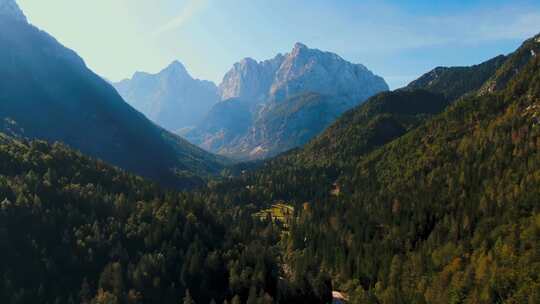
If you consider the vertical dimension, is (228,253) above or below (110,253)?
below

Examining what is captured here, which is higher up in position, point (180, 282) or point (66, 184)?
point (66, 184)

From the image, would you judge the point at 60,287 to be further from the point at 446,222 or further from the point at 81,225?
the point at 446,222

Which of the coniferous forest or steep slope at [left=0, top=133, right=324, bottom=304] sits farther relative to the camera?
steep slope at [left=0, top=133, right=324, bottom=304]

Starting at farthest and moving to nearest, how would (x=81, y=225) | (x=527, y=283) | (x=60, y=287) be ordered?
(x=81, y=225), (x=60, y=287), (x=527, y=283)

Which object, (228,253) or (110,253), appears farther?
(228,253)

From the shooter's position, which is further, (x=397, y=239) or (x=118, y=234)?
(x=397, y=239)

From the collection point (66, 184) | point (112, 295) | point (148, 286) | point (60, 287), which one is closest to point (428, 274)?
point (148, 286)

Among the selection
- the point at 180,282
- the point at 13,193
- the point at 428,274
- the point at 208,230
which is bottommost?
the point at 428,274

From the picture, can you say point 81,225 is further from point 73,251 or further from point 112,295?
point 112,295

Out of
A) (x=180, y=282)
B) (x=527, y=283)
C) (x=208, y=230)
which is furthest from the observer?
(x=208, y=230)

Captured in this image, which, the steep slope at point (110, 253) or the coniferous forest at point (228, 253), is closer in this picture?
the coniferous forest at point (228, 253)

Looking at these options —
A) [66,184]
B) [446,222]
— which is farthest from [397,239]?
[66,184]
